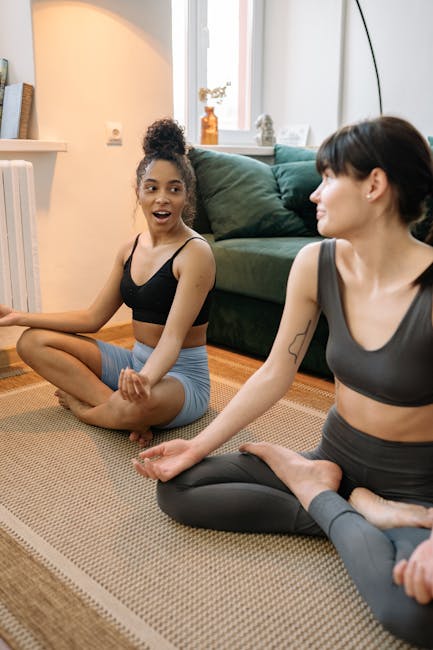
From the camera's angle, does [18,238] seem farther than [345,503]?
Yes

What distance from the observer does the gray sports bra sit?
1.12 metres

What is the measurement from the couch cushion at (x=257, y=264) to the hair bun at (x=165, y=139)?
0.68 meters

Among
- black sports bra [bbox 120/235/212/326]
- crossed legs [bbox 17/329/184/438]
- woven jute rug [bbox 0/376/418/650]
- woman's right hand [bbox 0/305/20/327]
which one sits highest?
black sports bra [bbox 120/235/212/326]

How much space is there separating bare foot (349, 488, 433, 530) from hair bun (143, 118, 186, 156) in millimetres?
1114

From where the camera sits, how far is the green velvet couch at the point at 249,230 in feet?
8.20

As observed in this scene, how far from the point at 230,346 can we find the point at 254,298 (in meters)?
0.29

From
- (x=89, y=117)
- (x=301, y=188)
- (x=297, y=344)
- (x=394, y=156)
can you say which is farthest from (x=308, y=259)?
(x=89, y=117)

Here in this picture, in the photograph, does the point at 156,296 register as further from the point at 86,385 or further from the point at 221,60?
the point at 221,60

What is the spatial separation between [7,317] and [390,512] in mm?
1226

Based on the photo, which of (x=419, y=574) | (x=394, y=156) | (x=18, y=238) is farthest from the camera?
(x=18, y=238)

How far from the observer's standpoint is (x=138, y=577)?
3.91 feet

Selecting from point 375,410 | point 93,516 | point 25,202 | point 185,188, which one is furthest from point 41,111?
point 375,410

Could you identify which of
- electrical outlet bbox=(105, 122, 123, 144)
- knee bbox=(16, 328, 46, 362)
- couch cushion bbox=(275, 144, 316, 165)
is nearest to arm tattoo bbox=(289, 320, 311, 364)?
knee bbox=(16, 328, 46, 362)

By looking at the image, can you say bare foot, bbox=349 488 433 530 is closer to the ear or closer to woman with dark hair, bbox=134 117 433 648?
woman with dark hair, bbox=134 117 433 648
